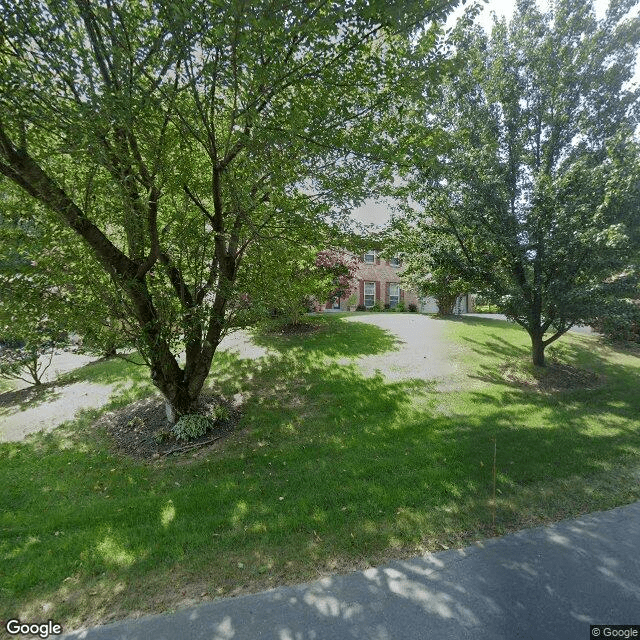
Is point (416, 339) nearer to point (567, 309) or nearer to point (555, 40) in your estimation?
point (567, 309)

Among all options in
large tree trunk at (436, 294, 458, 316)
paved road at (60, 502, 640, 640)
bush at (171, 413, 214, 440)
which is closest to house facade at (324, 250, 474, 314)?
large tree trunk at (436, 294, 458, 316)

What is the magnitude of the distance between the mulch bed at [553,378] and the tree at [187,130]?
760cm

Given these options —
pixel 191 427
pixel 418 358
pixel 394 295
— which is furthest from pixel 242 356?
pixel 394 295

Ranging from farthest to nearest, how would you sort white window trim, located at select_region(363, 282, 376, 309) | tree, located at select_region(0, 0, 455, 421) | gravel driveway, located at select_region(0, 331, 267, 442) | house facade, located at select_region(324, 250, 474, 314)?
white window trim, located at select_region(363, 282, 376, 309), house facade, located at select_region(324, 250, 474, 314), gravel driveway, located at select_region(0, 331, 267, 442), tree, located at select_region(0, 0, 455, 421)

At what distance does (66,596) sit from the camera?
342 centimetres

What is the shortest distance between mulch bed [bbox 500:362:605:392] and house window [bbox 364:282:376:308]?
65.0 ft

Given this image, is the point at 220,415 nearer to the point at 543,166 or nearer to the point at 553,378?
the point at 553,378

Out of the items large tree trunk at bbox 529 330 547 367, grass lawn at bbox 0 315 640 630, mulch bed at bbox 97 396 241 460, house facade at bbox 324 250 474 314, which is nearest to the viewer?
grass lawn at bbox 0 315 640 630

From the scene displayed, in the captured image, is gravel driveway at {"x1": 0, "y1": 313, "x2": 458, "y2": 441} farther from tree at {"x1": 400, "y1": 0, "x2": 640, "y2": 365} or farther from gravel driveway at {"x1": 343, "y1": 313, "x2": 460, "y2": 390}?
tree at {"x1": 400, "y1": 0, "x2": 640, "y2": 365}

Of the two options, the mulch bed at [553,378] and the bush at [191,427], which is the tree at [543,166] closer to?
the mulch bed at [553,378]

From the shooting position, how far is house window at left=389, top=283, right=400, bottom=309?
31.7m

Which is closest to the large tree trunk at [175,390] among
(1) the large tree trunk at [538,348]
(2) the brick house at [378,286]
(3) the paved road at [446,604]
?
(3) the paved road at [446,604]

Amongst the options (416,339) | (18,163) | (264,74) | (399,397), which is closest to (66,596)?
(18,163)

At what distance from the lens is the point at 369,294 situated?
101 feet
